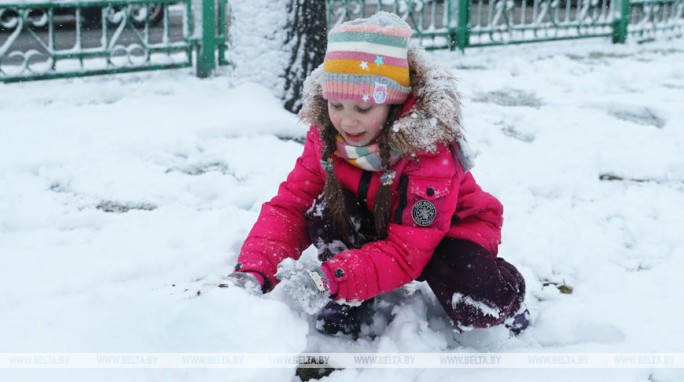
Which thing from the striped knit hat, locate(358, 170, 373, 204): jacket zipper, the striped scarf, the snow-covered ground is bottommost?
the snow-covered ground

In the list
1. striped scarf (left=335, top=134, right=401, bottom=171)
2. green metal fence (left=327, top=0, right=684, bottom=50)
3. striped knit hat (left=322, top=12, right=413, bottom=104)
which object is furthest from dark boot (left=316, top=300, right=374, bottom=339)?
green metal fence (left=327, top=0, right=684, bottom=50)

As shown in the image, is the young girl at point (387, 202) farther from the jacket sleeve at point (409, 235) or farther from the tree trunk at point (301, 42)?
the tree trunk at point (301, 42)

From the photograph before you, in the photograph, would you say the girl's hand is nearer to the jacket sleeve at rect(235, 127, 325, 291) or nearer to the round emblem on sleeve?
the jacket sleeve at rect(235, 127, 325, 291)

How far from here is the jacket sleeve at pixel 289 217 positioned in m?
1.95

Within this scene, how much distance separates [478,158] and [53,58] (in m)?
3.26

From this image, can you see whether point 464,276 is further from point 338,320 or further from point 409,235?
point 338,320

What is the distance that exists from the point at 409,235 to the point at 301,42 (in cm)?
279

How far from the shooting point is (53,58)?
193 inches

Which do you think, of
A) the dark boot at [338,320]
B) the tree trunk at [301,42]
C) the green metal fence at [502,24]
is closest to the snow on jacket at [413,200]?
the dark boot at [338,320]

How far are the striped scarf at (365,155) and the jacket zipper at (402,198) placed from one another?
0.20 ft

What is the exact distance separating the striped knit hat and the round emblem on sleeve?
0.30 metres

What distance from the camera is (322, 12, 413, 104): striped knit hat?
179cm

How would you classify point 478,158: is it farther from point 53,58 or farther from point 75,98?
point 53,58

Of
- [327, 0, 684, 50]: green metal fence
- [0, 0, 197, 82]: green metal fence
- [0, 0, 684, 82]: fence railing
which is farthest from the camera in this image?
[327, 0, 684, 50]: green metal fence
